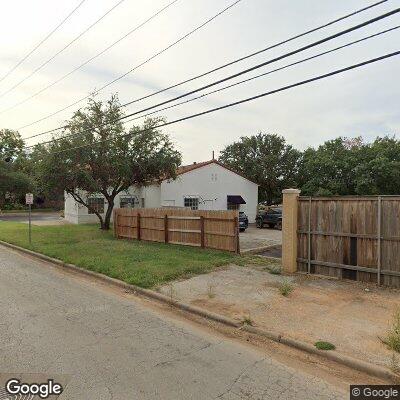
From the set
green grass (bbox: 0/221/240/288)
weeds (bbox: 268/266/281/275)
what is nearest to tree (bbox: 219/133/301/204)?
green grass (bbox: 0/221/240/288)

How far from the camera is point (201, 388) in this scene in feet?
14.4

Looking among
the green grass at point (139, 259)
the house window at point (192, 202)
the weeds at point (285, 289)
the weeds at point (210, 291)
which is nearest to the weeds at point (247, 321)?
the weeds at point (210, 291)

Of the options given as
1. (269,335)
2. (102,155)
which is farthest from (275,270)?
(102,155)

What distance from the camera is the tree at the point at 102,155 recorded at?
20375 millimetres

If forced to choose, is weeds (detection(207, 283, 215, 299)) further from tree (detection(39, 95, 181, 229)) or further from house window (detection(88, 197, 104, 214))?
house window (detection(88, 197, 104, 214))

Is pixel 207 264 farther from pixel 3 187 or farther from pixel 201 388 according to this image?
pixel 3 187

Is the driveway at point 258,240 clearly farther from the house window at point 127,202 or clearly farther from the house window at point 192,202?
the house window at point 127,202

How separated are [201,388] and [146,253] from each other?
9.31 m

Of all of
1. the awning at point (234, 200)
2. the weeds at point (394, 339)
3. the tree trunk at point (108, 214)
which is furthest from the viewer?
the awning at point (234, 200)

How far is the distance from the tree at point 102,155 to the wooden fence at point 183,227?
337 centimetres

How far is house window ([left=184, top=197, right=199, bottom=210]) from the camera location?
30350 millimetres

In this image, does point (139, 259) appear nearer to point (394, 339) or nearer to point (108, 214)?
point (394, 339)

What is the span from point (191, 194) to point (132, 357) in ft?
83.5
